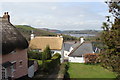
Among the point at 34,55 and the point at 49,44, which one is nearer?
the point at 34,55

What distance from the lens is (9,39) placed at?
16750 mm

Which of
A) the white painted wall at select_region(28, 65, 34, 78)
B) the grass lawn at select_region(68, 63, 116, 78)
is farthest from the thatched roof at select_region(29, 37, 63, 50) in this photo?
the white painted wall at select_region(28, 65, 34, 78)

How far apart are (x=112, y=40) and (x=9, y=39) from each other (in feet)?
30.1

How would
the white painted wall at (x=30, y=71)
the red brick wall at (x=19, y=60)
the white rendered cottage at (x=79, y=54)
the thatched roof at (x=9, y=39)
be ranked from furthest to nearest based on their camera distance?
the white rendered cottage at (x=79, y=54)
the white painted wall at (x=30, y=71)
the red brick wall at (x=19, y=60)
the thatched roof at (x=9, y=39)

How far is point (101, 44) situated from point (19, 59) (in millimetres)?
8662

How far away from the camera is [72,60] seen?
3881 cm

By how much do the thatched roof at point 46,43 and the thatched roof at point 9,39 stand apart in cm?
1868

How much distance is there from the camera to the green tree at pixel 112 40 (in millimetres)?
11570

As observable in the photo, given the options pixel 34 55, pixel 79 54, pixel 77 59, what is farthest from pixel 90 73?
pixel 79 54

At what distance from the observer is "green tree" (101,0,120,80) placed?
11.6 metres

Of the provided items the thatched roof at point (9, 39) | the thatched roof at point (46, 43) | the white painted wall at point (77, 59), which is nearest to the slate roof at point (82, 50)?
the white painted wall at point (77, 59)

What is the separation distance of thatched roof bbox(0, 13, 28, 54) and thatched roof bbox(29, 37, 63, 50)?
61.3 feet

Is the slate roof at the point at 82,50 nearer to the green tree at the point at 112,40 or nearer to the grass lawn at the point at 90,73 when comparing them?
the grass lawn at the point at 90,73

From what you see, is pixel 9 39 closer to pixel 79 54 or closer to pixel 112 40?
pixel 112 40
